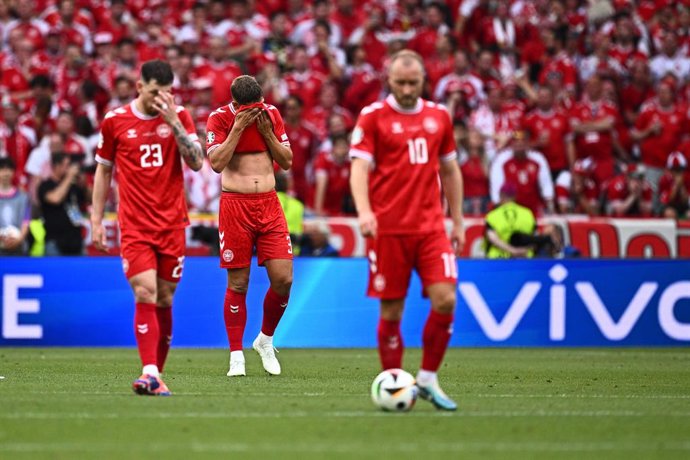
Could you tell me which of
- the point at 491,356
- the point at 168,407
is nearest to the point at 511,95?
the point at 491,356

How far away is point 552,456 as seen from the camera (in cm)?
706

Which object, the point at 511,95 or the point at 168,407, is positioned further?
the point at 511,95

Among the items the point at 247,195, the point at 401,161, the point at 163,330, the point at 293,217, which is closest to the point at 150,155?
the point at 163,330

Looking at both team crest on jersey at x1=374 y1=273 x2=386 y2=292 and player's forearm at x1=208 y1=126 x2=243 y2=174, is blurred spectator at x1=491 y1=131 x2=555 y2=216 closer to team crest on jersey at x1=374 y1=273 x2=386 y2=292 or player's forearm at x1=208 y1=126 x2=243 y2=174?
player's forearm at x1=208 y1=126 x2=243 y2=174

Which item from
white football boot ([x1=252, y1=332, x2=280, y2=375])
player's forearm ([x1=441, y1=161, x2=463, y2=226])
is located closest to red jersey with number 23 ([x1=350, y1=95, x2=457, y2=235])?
player's forearm ([x1=441, y1=161, x2=463, y2=226])

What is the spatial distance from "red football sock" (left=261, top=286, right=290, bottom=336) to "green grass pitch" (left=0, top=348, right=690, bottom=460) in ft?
1.83

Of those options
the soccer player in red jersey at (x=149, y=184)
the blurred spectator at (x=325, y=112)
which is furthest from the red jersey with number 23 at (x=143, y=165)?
the blurred spectator at (x=325, y=112)

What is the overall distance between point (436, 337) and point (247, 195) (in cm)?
347

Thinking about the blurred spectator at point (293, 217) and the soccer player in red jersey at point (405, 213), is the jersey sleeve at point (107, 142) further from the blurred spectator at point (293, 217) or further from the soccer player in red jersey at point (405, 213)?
the blurred spectator at point (293, 217)

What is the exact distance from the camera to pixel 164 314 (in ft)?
35.1

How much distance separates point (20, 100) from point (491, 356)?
10.6 metres

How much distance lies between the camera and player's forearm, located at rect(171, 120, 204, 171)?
10039 millimetres

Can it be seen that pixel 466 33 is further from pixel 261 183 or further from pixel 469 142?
pixel 261 183

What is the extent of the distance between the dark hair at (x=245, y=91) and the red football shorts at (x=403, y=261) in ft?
9.79
